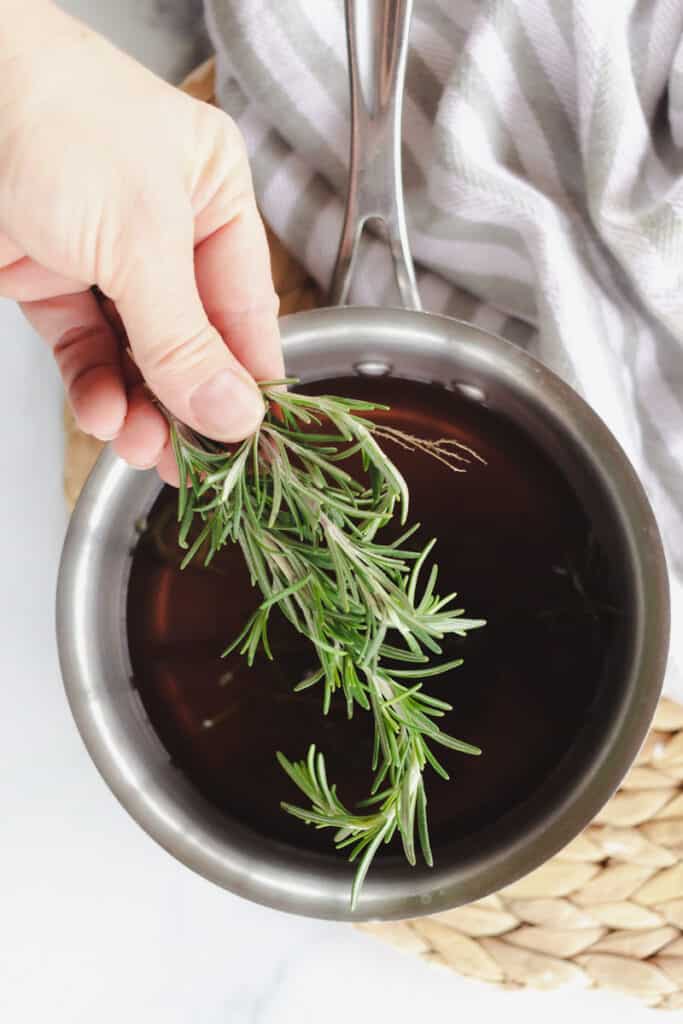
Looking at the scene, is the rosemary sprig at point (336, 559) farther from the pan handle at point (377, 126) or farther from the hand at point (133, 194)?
the pan handle at point (377, 126)

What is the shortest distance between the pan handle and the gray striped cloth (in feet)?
0.17

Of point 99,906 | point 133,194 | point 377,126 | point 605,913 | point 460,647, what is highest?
point 377,126

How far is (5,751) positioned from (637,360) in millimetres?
499

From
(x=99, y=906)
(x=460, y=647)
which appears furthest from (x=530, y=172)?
(x=99, y=906)

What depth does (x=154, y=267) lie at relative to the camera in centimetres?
40

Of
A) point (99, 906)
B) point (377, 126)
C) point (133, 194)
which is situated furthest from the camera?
point (99, 906)

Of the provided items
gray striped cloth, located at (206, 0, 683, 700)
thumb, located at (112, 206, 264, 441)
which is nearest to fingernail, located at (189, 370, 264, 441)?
thumb, located at (112, 206, 264, 441)

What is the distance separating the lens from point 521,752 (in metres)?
0.56

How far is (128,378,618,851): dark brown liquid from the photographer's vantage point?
55 cm

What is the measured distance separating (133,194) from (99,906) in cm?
50

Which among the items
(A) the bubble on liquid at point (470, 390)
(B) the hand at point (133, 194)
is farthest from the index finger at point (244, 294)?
(A) the bubble on liquid at point (470, 390)

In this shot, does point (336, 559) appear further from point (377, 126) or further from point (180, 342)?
point (377, 126)

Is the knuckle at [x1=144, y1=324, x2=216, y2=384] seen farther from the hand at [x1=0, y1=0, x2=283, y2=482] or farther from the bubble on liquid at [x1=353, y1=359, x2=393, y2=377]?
the bubble on liquid at [x1=353, y1=359, x2=393, y2=377]

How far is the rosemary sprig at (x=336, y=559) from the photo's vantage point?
429mm
